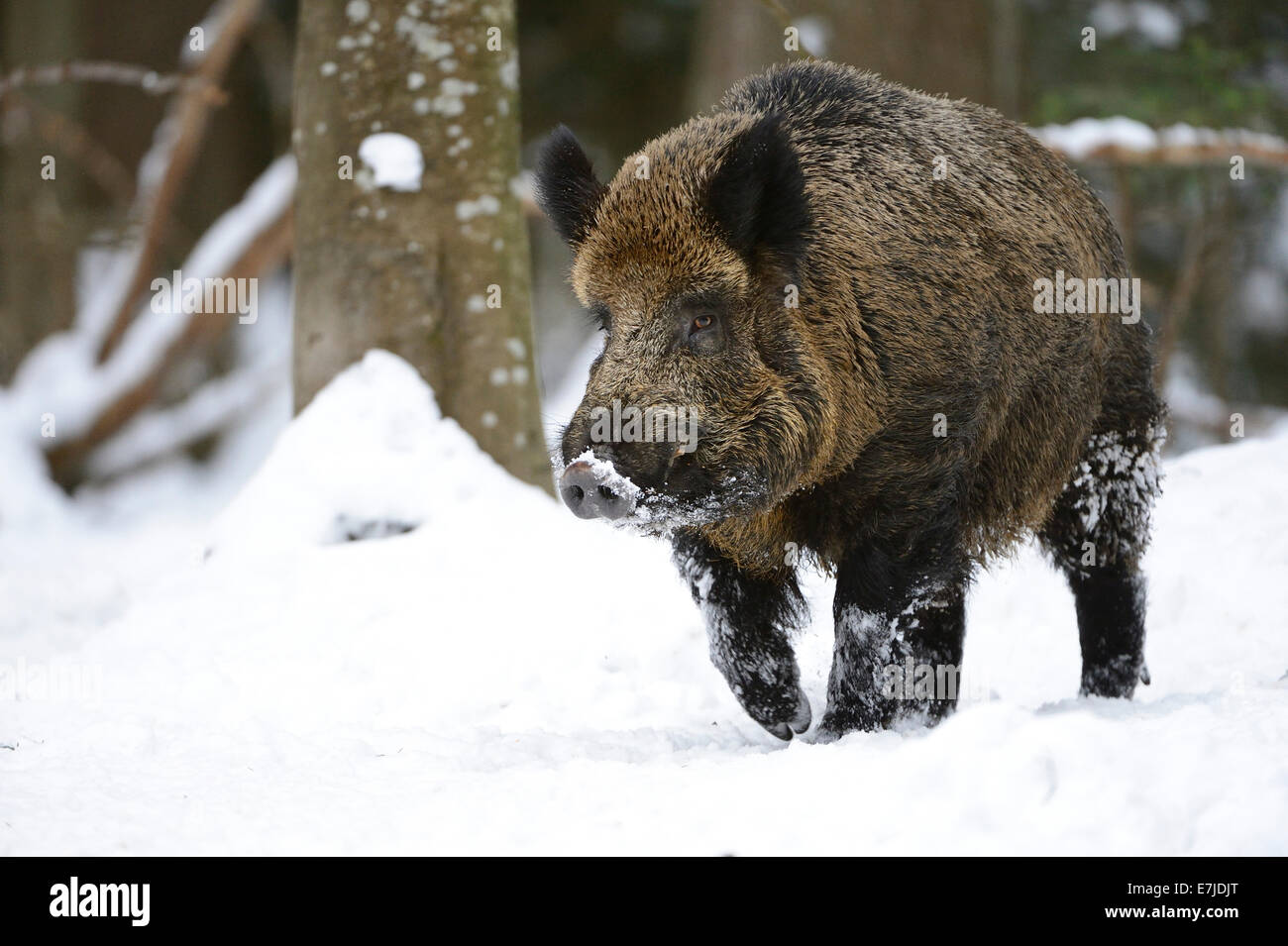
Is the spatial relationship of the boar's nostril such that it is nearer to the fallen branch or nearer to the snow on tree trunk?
the snow on tree trunk

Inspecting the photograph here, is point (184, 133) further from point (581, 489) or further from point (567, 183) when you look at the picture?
point (581, 489)

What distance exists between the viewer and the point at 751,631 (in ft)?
16.1

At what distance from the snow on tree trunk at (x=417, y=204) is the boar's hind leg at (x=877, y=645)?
8.74 feet

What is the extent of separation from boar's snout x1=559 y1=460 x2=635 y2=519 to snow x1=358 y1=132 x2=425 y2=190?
313 centimetres

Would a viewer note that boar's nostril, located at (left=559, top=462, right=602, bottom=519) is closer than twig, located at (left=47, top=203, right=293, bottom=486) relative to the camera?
Yes

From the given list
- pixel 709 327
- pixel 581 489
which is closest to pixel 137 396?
pixel 709 327

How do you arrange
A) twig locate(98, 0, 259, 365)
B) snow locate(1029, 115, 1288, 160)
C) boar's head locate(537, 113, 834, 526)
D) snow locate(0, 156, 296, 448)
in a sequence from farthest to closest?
snow locate(0, 156, 296, 448)
twig locate(98, 0, 259, 365)
snow locate(1029, 115, 1288, 160)
boar's head locate(537, 113, 834, 526)

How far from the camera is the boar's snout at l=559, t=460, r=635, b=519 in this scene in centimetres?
395

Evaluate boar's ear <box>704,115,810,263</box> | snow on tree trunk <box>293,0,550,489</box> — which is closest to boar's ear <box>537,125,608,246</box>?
boar's ear <box>704,115,810,263</box>

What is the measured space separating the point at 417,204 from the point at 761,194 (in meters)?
2.76

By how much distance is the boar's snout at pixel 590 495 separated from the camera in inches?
155
